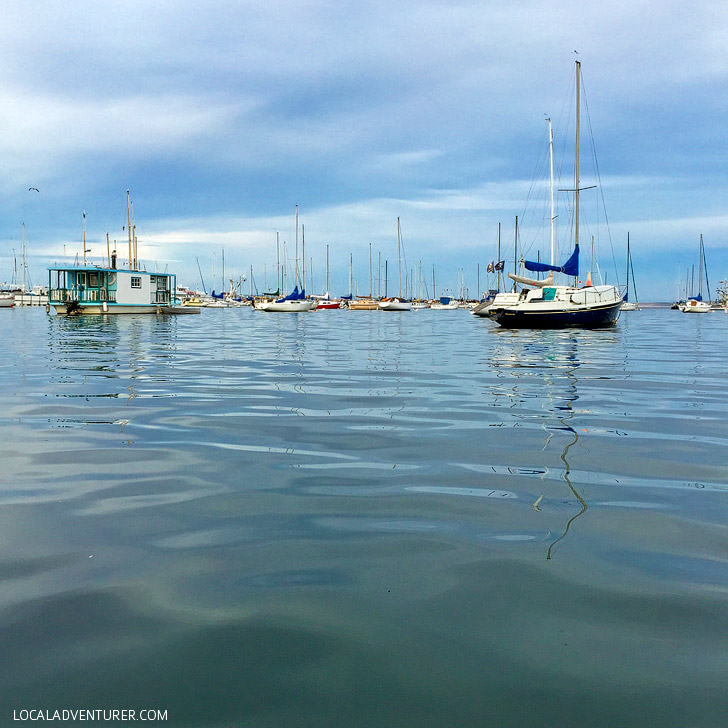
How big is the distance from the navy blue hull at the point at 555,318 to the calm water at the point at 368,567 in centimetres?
2235

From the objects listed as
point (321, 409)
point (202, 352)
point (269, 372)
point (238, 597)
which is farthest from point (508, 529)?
point (202, 352)

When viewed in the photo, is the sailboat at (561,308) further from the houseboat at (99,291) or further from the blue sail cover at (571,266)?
the houseboat at (99,291)

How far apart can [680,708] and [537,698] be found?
498 millimetres

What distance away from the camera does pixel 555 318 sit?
100 ft

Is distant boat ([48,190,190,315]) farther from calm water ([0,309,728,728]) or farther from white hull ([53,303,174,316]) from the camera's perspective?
calm water ([0,309,728,728])

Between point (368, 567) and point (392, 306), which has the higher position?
point (392, 306)

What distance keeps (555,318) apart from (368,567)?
28368 mm

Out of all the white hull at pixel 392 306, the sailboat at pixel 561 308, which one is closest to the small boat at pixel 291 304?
the white hull at pixel 392 306

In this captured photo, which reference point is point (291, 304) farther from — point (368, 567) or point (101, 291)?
point (368, 567)

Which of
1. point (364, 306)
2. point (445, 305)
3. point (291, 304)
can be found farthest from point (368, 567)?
point (445, 305)

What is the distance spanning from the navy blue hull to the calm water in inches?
880

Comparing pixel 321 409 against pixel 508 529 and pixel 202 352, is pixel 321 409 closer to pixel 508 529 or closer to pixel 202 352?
pixel 508 529

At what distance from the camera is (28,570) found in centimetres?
368

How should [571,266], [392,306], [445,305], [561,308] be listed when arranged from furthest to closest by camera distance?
[445,305], [392,306], [571,266], [561,308]
